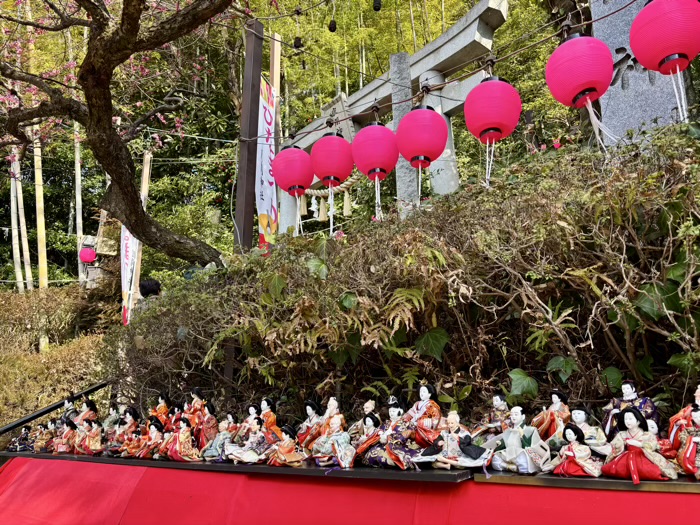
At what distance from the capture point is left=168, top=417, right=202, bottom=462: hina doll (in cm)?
427

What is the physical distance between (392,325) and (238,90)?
1326cm

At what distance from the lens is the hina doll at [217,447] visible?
4.12 m

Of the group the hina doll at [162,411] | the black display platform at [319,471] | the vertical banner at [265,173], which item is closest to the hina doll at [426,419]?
the black display platform at [319,471]

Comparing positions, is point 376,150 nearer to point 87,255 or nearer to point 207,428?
point 207,428

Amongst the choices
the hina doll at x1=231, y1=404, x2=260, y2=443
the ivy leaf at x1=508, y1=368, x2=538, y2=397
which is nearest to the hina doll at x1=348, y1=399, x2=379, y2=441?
the hina doll at x1=231, y1=404, x2=260, y2=443

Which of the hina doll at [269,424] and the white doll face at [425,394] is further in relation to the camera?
the hina doll at [269,424]

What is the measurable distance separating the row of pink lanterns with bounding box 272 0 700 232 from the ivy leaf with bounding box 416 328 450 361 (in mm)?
1412

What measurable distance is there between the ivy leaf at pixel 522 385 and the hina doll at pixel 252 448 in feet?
5.42

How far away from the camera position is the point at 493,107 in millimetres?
4793

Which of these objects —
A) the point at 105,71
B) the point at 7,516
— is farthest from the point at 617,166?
the point at 7,516

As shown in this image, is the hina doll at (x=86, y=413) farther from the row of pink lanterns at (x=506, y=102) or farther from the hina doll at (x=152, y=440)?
the row of pink lanterns at (x=506, y=102)

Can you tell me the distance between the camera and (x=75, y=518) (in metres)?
4.70

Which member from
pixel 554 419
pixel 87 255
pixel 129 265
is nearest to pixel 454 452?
pixel 554 419

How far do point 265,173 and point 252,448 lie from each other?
138 inches
